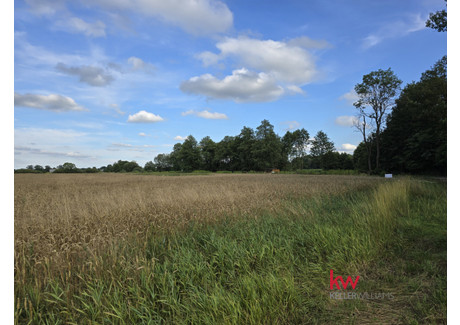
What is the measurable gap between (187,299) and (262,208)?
493cm

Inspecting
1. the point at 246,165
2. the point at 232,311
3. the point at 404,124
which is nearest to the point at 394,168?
the point at 404,124

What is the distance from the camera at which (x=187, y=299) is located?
3125 millimetres

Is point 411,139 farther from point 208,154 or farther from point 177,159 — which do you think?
point 177,159

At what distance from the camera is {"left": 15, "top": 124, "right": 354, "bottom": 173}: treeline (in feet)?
229

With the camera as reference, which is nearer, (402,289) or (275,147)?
(402,289)

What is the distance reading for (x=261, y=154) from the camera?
6938cm

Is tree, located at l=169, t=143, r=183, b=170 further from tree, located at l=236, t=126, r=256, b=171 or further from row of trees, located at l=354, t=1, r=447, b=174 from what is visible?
row of trees, located at l=354, t=1, r=447, b=174

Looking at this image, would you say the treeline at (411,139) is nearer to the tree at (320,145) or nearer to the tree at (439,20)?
the tree at (439,20)

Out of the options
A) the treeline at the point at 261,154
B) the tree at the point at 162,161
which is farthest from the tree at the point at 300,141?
the tree at the point at 162,161

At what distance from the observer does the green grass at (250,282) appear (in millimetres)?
2867

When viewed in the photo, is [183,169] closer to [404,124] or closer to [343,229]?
[404,124]

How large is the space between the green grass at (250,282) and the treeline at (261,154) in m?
63.8

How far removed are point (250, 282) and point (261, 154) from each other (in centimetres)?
6692
